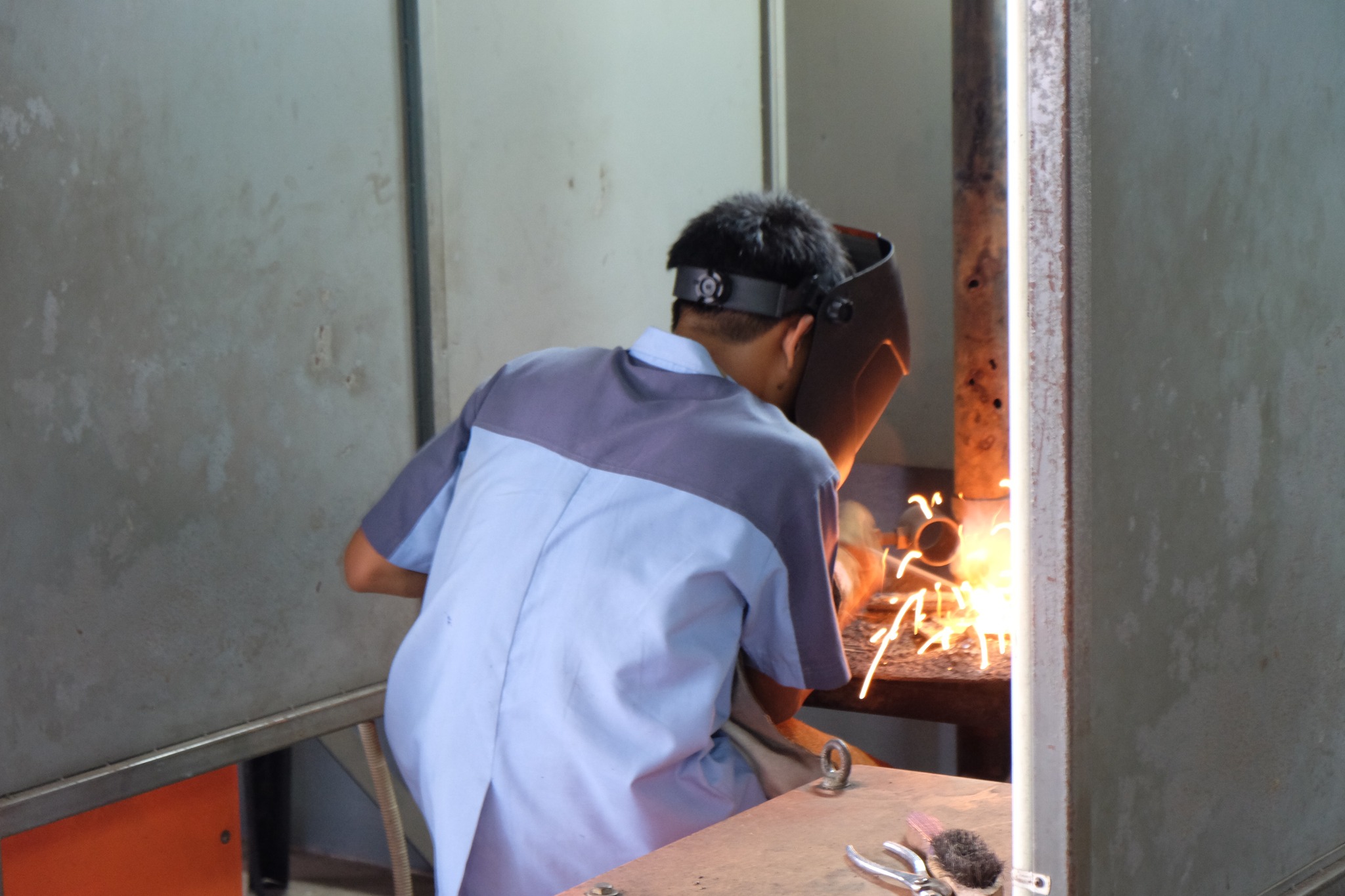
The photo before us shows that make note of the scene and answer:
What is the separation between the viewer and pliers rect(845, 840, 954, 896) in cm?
94

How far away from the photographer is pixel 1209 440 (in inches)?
27.2

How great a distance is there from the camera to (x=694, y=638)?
1342mm

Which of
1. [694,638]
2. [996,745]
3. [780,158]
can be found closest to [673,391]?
[694,638]

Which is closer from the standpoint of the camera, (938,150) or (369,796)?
(369,796)

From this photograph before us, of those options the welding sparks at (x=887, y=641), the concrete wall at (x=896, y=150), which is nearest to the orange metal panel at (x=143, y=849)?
the welding sparks at (x=887, y=641)

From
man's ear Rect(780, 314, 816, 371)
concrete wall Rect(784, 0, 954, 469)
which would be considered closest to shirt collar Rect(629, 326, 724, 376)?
man's ear Rect(780, 314, 816, 371)

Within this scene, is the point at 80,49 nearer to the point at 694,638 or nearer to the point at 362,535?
the point at 362,535

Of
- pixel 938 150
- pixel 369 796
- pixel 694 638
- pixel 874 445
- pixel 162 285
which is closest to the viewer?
pixel 694 638

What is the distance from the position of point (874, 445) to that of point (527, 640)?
1676 millimetres

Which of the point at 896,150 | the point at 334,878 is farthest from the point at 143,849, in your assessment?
the point at 896,150

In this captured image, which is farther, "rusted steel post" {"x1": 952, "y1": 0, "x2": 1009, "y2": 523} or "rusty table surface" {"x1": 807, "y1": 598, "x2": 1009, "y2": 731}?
"rusted steel post" {"x1": 952, "y1": 0, "x2": 1009, "y2": 523}

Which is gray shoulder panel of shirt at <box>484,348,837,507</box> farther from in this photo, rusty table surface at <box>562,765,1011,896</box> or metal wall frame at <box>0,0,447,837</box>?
metal wall frame at <box>0,0,447,837</box>

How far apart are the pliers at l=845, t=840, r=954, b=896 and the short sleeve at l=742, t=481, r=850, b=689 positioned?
0.38 m

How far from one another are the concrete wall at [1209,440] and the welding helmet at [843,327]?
0.84 metres
